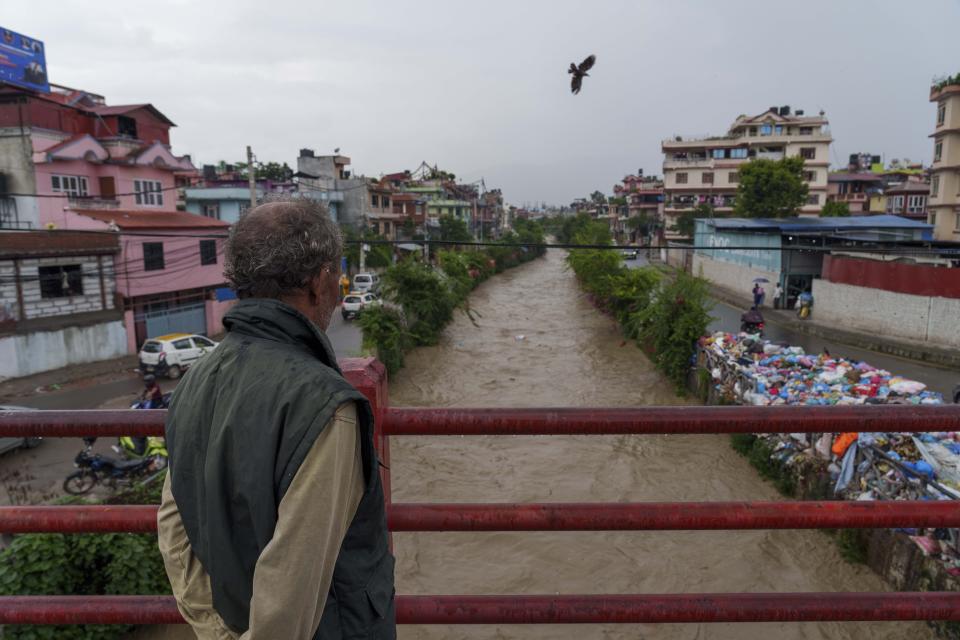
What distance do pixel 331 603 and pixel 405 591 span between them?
659 centimetres

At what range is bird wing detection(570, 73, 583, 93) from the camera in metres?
8.15

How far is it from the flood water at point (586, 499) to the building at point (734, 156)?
34402mm

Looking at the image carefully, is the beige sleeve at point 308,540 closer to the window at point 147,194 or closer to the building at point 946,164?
the window at point 147,194

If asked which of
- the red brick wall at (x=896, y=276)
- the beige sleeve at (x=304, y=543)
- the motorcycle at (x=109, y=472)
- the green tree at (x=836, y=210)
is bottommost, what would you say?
the motorcycle at (x=109, y=472)

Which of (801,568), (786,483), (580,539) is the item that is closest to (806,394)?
(786,483)

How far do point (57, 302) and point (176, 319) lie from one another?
3657 mm

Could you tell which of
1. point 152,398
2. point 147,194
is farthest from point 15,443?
point 147,194

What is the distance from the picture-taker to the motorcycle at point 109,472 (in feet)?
26.5

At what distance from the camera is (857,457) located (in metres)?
7.65

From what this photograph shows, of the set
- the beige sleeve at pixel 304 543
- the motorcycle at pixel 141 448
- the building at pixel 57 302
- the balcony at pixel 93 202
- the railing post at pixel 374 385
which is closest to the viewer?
the beige sleeve at pixel 304 543

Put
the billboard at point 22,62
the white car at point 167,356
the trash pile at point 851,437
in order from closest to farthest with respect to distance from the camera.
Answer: the trash pile at point 851,437 → the white car at point 167,356 → the billboard at point 22,62

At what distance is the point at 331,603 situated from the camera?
3.61ft

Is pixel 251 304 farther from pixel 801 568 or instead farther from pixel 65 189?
pixel 65 189

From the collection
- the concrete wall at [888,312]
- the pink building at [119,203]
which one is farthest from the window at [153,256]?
the concrete wall at [888,312]
